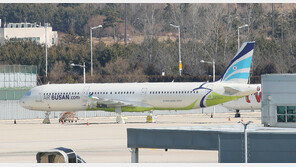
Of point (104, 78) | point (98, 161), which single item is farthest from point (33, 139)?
point (104, 78)

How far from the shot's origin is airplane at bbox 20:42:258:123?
6831 centimetres

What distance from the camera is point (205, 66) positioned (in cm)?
12769

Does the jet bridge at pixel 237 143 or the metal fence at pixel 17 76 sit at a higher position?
the metal fence at pixel 17 76

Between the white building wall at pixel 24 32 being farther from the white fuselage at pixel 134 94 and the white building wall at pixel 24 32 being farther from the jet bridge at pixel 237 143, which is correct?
the jet bridge at pixel 237 143

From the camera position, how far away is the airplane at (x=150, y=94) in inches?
2689

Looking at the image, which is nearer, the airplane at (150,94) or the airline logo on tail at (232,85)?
the airline logo on tail at (232,85)

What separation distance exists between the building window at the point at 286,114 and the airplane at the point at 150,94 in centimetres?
3568

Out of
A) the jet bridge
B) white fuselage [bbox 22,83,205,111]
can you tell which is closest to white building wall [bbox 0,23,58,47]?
white fuselage [bbox 22,83,205,111]

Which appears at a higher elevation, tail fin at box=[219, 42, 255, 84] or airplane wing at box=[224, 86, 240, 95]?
tail fin at box=[219, 42, 255, 84]

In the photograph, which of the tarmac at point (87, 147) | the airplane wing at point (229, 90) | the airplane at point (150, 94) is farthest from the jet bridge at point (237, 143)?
the airplane at point (150, 94)

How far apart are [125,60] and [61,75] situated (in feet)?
50.4

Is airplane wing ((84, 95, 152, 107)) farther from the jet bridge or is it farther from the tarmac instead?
the jet bridge

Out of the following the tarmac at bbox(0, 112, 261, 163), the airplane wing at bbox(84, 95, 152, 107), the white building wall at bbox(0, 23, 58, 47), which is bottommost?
the tarmac at bbox(0, 112, 261, 163)

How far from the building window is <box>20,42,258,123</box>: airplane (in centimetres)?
3568
